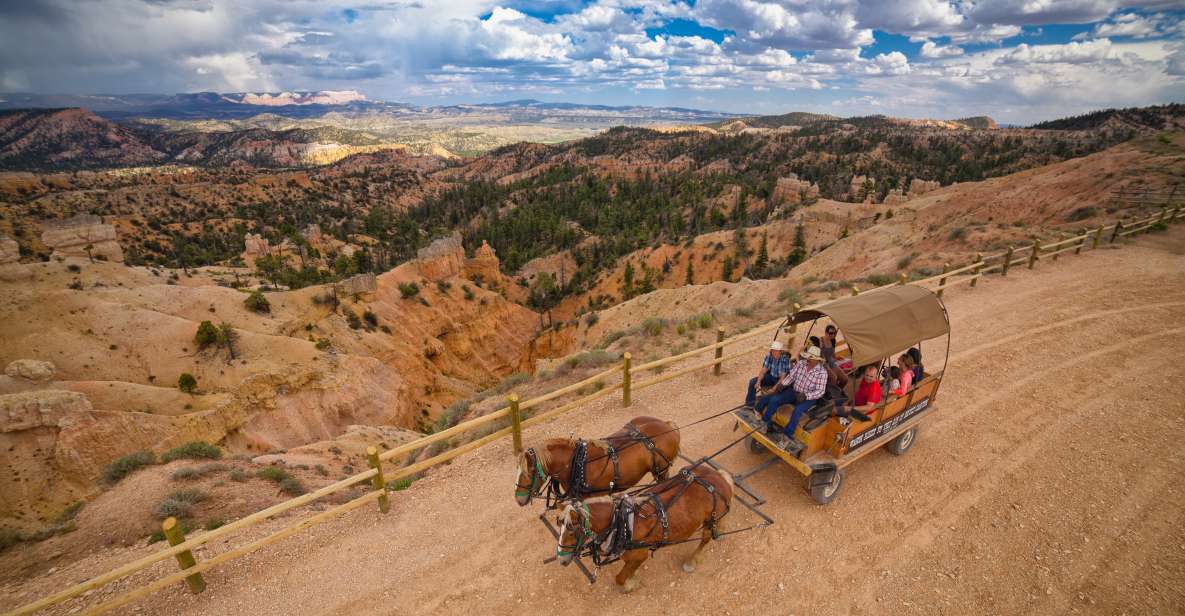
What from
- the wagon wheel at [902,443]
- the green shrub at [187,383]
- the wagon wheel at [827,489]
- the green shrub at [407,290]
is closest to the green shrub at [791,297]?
the wagon wheel at [902,443]

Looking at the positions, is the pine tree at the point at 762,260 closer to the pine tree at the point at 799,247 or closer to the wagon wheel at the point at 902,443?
the pine tree at the point at 799,247

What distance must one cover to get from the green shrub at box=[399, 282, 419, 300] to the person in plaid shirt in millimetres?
36557

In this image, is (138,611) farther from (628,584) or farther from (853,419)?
(853,419)

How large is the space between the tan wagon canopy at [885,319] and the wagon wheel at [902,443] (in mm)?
1719

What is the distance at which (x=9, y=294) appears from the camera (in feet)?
68.9

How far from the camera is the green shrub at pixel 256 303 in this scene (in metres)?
27.2

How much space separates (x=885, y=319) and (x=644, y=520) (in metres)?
4.49

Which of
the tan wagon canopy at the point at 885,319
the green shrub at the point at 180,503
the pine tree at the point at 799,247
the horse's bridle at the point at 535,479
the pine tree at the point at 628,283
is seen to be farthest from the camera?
the pine tree at the point at 628,283

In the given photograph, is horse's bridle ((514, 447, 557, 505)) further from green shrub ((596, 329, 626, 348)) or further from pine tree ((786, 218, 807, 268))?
pine tree ((786, 218, 807, 268))

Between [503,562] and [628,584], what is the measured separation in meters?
1.67

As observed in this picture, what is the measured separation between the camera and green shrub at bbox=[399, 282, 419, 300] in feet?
127

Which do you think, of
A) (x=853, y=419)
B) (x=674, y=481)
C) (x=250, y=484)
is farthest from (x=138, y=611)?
(x=853, y=419)

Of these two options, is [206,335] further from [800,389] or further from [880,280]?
[880,280]

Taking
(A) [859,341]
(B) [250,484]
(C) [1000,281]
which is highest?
(A) [859,341]
